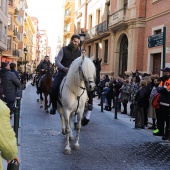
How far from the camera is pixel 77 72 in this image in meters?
6.57

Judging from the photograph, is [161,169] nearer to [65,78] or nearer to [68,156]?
[68,156]

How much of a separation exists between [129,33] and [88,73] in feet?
62.7

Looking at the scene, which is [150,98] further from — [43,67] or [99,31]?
[99,31]

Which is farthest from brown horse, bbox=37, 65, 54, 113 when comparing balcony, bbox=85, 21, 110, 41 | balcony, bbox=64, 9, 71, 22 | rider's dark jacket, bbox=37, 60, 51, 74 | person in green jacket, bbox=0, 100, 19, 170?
balcony, bbox=64, 9, 71, 22

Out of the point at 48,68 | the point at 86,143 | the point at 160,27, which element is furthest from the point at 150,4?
the point at 86,143

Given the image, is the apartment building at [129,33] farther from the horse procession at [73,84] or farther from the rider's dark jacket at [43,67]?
the horse procession at [73,84]

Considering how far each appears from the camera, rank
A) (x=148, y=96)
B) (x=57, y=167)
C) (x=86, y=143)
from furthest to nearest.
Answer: (x=148, y=96), (x=86, y=143), (x=57, y=167)

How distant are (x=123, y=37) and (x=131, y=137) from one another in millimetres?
19360

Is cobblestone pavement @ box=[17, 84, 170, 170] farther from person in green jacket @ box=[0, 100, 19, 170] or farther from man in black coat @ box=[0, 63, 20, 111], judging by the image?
person in green jacket @ box=[0, 100, 19, 170]

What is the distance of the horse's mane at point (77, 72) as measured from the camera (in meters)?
6.16

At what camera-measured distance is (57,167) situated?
227 inches

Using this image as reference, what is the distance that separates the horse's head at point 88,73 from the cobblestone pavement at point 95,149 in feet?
5.15

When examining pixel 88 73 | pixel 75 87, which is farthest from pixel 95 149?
pixel 88 73

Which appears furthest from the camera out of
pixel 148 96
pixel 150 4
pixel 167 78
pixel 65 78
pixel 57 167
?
pixel 150 4
